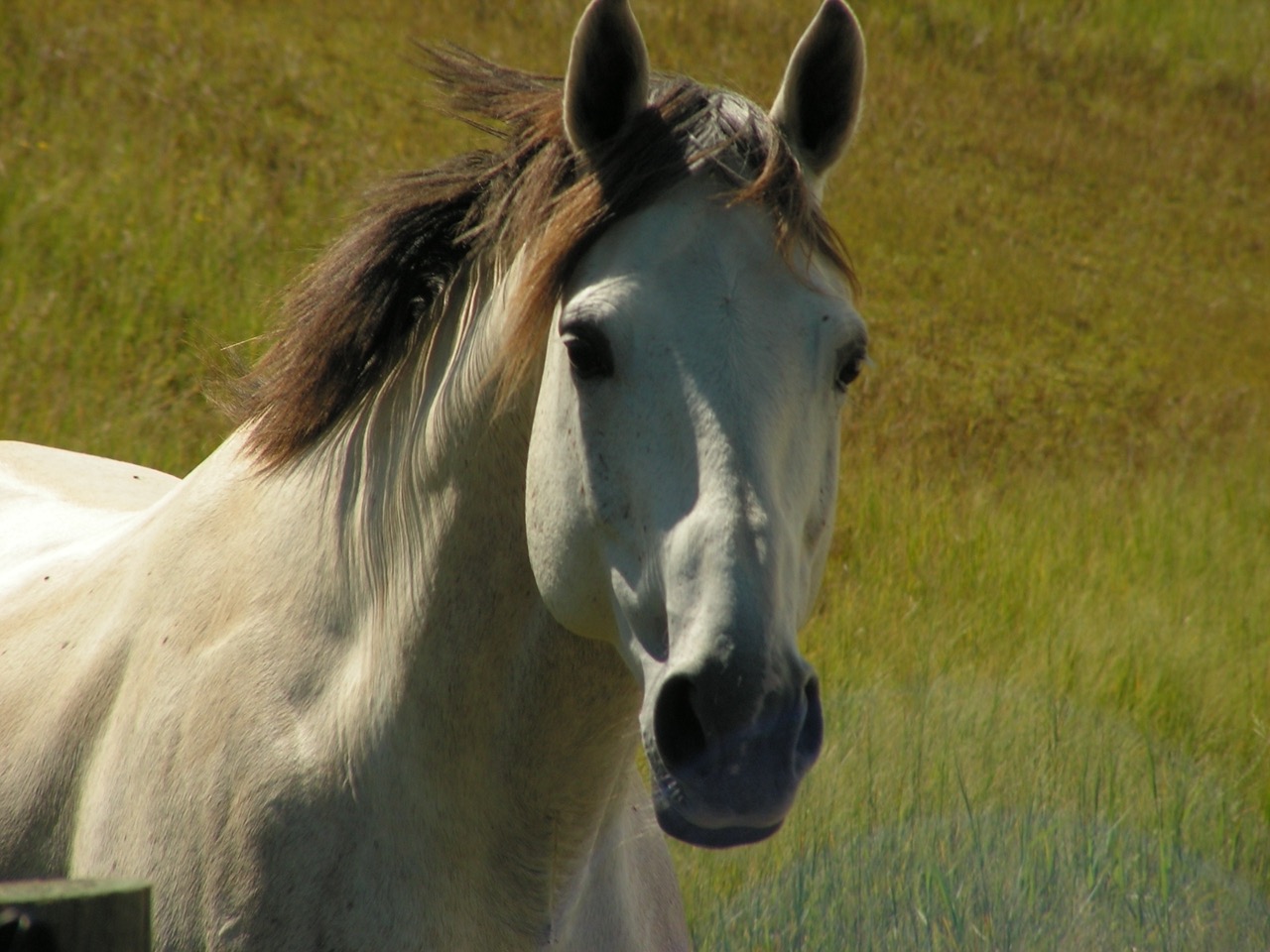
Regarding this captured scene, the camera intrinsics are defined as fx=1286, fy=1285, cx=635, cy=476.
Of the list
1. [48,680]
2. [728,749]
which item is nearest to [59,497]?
[48,680]

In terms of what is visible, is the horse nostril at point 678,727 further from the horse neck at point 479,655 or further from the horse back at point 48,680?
the horse back at point 48,680

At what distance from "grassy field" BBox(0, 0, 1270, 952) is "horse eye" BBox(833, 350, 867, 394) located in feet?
3.92

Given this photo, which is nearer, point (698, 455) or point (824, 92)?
point (698, 455)

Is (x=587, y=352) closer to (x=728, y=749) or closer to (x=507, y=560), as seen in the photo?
(x=507, y=560)

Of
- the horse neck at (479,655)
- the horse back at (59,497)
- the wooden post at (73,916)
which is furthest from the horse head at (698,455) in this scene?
the horse back at (59,497)

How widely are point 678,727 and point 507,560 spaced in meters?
0.44

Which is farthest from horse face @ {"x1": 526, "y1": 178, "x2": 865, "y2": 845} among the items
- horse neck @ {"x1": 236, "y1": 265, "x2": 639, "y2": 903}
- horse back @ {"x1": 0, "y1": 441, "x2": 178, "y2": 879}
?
horse back @ {"x1": 0, "y1": 441, "x2": 178, "y2": 879}

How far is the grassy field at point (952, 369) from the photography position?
11.4 ft

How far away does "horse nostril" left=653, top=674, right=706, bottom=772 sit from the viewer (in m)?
1.55

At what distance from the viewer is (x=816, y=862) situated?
3.42 metres

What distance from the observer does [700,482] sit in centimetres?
161

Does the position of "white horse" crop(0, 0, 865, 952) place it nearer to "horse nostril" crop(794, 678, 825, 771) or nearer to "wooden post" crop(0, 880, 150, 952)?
"horse nostril" crop(794, 678, 825, 771)

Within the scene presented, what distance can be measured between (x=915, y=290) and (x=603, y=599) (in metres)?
8.72

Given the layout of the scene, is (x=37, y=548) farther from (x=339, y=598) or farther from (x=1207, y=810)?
(x=1207, y=810)
